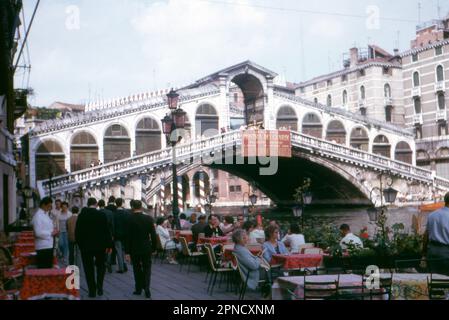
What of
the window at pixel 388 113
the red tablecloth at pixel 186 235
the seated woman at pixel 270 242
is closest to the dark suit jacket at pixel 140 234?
the seated woman at pixel 270 242

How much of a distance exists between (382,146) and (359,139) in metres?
1.57

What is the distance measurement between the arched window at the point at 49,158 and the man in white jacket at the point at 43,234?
2238cm

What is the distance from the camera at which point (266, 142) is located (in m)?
33.4

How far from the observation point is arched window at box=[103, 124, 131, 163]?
106ft

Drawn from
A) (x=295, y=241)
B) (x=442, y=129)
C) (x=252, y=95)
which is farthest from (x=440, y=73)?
(x=295, y=241)

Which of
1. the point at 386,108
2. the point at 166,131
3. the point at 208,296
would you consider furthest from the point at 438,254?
the point at 386,108

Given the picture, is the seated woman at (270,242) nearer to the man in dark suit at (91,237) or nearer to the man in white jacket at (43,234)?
the man in dark suit at (91,237)

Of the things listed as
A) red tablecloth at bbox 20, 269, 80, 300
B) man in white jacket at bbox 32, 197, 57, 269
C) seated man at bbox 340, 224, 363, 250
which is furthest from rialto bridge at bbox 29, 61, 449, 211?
red tablecloth at bbox 20, 269, 80, 300

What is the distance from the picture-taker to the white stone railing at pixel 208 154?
2750 centimetres

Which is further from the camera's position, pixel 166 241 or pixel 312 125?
pixel 312 125

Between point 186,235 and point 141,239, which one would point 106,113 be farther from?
point 141,239

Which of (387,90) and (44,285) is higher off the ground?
(387,90)

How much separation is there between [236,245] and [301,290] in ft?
5.47

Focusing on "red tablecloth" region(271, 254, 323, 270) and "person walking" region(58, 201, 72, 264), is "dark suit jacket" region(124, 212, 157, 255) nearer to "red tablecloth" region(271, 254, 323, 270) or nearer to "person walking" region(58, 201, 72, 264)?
"red tablecloth" region(271, 254, 323, 270)
